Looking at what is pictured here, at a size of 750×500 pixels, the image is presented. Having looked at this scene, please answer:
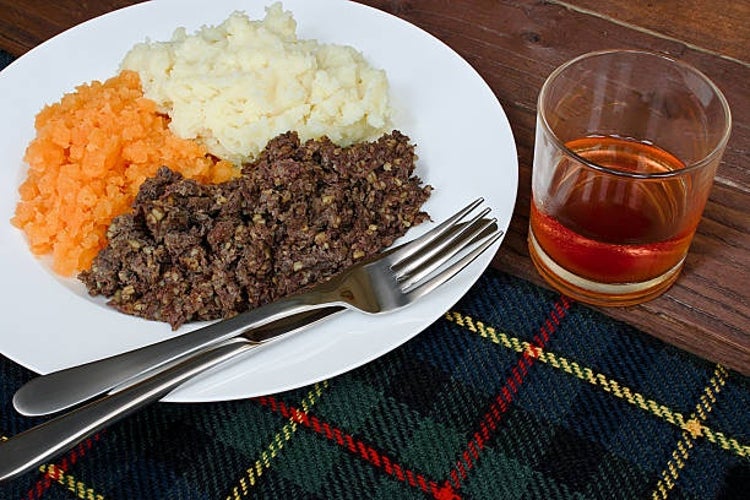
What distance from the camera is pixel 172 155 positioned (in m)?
1.84

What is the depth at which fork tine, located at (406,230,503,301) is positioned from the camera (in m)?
1.59

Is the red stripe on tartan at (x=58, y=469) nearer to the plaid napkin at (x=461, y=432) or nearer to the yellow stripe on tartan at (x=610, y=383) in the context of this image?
the plaid napkin at (x=461, y=432)

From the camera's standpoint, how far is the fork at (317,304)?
144cm

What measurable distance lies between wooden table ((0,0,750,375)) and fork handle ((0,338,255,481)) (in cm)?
66

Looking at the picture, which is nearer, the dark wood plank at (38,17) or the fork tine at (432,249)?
the fork tine at (432,249)

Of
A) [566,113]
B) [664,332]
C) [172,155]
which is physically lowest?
[664,332]

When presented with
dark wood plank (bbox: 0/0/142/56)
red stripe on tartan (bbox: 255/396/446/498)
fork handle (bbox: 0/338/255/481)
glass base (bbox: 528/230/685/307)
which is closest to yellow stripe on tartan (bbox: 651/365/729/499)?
glass base (bbox: 528/230/685/307)

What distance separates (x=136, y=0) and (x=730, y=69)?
5.11 feet

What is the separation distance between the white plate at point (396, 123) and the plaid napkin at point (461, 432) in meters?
0.12

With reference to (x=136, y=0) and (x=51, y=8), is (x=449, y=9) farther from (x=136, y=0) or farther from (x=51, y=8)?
(x=51, y=8)

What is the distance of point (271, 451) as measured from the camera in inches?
59.8

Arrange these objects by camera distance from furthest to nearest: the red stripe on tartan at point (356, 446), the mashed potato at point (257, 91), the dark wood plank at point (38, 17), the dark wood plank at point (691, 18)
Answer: the dark wood plank at point (38, 17), the dark wood plank at point (691, 18), the mashed potato at point (257, 91), the red stripe on tartan at point (356, 446)

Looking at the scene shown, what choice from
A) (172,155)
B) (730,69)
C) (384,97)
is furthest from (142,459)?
(730,69)

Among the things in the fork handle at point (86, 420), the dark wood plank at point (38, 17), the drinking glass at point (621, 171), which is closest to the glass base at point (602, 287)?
the drinking glass at point (621, 171)
